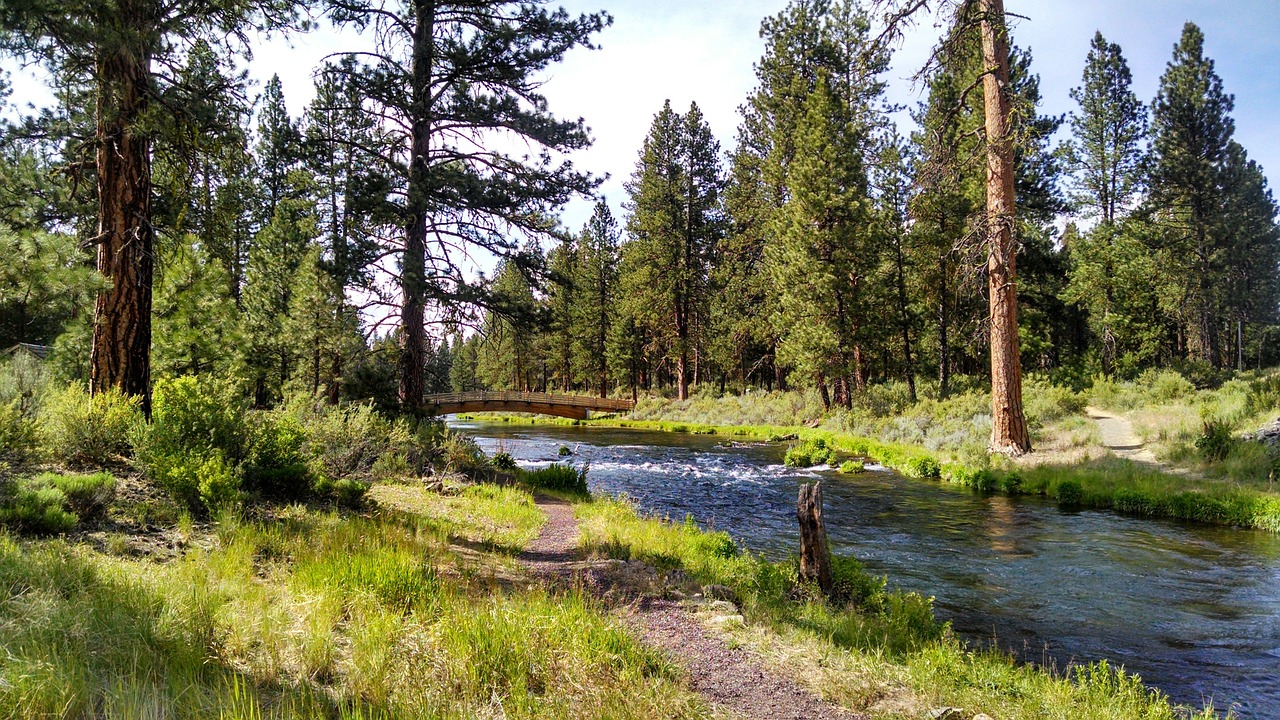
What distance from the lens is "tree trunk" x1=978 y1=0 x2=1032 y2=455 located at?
47.9 ft

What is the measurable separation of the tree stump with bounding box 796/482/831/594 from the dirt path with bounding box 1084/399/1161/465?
11.0 metres

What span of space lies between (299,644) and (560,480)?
33.1ft

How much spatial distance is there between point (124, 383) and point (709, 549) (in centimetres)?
835

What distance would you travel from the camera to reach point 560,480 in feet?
45.7

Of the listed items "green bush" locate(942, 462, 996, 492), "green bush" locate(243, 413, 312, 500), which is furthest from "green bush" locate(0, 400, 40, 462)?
"green bush" locate(942, 462, 996, 492)

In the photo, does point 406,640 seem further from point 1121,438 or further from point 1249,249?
point 1249,249

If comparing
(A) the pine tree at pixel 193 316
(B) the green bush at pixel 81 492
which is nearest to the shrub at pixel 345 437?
Result: (B) the green bush at pixel 81 492

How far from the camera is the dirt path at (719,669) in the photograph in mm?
3900

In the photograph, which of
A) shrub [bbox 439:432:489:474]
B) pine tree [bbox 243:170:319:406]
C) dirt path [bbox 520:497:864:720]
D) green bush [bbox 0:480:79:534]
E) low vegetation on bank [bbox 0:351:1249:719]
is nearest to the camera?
low vegetation on bank [bbox 0:351:1249:719]

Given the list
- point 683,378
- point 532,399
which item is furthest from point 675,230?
point 532,399

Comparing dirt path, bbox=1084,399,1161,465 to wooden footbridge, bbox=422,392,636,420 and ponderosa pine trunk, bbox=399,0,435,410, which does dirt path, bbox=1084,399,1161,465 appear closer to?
ponderosa pine trunk, bbox=399,0,435,410

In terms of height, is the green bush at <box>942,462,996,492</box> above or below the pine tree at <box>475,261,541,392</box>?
below

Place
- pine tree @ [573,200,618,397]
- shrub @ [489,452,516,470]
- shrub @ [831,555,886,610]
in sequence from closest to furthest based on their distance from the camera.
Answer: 1. shrub @ [831,555,886,610]
2. shrub @ [489,452,516,470]
3. pine tree @ [573,200,618,397]

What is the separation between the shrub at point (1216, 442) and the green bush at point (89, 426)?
60.2ft
